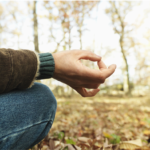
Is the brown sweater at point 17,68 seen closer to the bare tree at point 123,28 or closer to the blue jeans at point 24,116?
the blue jeans at point 24,116

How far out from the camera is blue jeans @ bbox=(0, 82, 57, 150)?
0.79 metres

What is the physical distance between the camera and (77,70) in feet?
2.78

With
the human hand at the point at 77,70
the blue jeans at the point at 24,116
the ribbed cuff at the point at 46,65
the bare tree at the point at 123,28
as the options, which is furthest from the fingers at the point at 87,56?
the bare tree at the point at 123,28

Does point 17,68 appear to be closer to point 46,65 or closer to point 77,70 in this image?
point 46,65

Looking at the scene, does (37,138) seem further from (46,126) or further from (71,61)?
(71,61)

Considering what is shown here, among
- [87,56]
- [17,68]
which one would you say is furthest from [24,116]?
[87,56]

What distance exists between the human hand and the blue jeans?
21cm

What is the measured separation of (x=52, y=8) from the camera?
8852mm

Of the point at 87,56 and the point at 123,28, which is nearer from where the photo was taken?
the point at 87,56

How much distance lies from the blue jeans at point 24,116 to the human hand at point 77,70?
21cm

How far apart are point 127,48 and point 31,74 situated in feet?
35.7

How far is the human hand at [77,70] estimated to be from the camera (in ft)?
2.77

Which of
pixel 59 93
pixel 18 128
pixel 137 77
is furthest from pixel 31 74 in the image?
pixel 137 77

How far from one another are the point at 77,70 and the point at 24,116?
424mm
